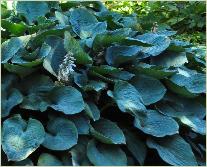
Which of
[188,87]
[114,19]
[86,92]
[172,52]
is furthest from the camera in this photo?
[114,19]

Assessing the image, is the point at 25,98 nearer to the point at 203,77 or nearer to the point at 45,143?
the point at 45,143

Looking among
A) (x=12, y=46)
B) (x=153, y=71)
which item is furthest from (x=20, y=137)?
(x=153, y=71)

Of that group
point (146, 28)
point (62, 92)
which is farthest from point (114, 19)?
point (62, 92)

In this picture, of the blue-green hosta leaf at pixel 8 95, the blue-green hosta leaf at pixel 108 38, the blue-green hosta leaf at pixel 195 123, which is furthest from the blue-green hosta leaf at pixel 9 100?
the blue-green hosta leaf at pixel 195 123

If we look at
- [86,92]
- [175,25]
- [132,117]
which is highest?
[86,92]

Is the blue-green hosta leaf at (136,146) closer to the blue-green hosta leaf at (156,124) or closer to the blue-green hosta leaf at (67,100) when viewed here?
the blue-green hosta leaf at (156,124)

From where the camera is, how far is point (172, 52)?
8.83 ft

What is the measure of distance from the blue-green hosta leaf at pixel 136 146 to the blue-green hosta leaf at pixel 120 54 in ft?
1.46

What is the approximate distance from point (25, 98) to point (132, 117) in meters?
0.61

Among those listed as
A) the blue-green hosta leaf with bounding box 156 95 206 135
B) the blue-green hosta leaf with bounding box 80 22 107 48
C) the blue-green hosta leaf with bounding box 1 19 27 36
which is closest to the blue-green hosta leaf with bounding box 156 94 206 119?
the blue-green hosta leaf with bounding box 156 95 206 135

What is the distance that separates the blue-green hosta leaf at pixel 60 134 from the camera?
199 centimetres

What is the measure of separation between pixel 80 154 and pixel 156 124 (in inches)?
17.7

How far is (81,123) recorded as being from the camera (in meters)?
2.11

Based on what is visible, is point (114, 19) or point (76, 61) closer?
point (76, 61)
